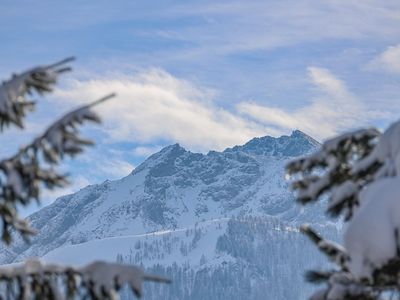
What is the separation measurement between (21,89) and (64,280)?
162cm

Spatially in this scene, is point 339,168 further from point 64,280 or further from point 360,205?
point 64,280

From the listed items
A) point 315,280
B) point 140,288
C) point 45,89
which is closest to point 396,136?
point 315,280

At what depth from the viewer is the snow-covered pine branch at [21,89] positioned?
20.8 ft

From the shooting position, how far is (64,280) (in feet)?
20.8

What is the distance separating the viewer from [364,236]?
568 cm

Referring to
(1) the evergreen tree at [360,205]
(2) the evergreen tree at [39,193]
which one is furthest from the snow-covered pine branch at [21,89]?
(1) the evergreen tree at [360,205]

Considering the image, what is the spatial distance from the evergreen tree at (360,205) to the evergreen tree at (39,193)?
5.54ft

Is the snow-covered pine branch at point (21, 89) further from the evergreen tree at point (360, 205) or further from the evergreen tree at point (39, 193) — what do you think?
the evergreen tree at point (360, 205)

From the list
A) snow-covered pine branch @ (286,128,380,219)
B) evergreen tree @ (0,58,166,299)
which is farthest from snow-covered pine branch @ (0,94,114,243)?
snow-covered pine branch @ (286,128,380,219)

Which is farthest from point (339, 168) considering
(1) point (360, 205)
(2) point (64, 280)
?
(2) point (64, 280)

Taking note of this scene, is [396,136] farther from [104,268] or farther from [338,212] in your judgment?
[104,268]

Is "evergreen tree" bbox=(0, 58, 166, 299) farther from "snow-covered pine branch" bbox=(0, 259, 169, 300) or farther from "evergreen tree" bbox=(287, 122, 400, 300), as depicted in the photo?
"evergreen tree" bbox=(287, 122, 400, 300)

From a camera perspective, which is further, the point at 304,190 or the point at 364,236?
the point at 304,190

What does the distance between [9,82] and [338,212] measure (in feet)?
10.0
